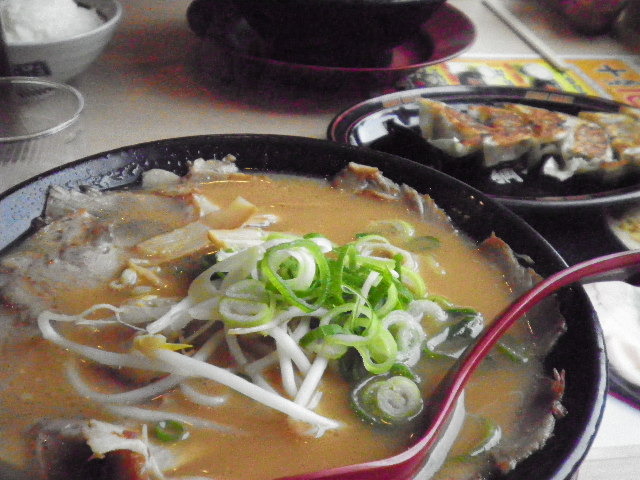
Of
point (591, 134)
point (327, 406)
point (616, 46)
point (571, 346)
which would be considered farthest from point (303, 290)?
point (616, 46)

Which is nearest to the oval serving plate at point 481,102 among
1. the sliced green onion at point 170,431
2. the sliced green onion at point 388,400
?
the sliced green onion at point 388,400

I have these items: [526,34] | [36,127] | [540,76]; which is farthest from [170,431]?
[526,34]

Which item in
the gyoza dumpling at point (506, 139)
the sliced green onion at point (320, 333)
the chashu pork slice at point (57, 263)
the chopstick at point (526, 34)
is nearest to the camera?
the sliced green onion at point (320, 333)

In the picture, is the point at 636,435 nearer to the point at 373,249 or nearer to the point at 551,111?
the point at 373,249

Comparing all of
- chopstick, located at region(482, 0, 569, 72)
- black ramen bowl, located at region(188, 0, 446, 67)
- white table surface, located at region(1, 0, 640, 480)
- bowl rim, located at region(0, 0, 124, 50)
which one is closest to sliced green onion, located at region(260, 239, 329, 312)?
white table surface, located at region(1, 0, 640, 480)

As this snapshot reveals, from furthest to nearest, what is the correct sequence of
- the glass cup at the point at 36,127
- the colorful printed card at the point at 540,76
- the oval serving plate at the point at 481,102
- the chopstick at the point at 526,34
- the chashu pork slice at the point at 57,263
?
the chopstick at the point at 526,34 < the colorful printed card at the point at 540,76 < the glass cup at the point at 36,127 < the oval serving plate at the point at 481,102 < the chashu pork slice at the point at 57,263

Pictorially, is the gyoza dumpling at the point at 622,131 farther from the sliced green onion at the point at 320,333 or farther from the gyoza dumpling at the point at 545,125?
the sliced green onion at the point at 320,333

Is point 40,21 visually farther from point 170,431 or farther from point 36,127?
point 170,431

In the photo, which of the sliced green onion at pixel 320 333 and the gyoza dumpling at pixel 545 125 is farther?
Result: the gyoza dumpling at pixel 545 125

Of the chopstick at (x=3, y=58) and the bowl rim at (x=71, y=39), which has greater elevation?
the bowl rim at (x=71, y=39)
